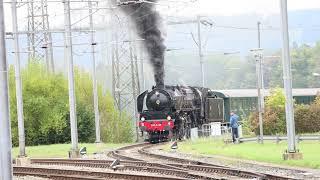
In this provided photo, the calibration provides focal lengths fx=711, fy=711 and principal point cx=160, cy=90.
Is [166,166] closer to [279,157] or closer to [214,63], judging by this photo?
[279,157]

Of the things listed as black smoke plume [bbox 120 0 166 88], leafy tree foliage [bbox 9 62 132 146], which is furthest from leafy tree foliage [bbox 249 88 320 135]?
leafy tree foliage [bbox 9 62 132 146]

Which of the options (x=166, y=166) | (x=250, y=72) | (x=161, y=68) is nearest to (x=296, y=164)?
(x=166, y=166)

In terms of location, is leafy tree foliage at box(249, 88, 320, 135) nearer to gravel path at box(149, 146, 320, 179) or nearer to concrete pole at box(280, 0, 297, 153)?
gravel path at box(149, 146, 320, 179)

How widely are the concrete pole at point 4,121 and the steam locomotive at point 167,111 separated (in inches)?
1094

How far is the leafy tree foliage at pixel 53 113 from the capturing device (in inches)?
1871

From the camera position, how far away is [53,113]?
48094 millimetres

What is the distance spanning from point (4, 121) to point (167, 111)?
28.5 metres

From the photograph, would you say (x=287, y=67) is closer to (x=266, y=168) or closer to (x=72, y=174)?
(x=266, y=168)

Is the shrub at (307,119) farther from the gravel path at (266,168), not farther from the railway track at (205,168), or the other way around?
the gravel path at (266,168)

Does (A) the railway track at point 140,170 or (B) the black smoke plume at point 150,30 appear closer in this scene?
(A) the railway track at point 140,170

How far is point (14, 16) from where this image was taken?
25391 millimetres

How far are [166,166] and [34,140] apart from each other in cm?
2728

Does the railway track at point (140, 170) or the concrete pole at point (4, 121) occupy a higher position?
the concrete pole at point (4, 121)

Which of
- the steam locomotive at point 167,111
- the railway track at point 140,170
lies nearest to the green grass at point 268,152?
the railway track at point 140,170
